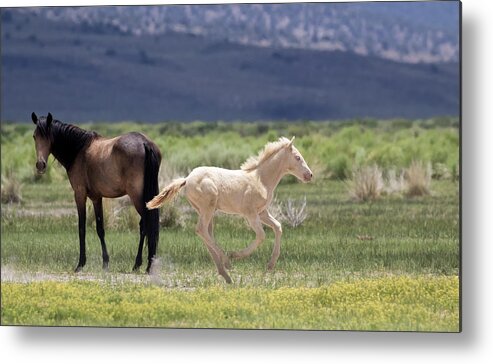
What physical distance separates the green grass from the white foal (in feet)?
1.38

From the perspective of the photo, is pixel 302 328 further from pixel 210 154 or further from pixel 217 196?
pixel 210 154

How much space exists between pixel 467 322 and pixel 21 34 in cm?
447

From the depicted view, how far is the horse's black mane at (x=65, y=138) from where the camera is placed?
14961 mm

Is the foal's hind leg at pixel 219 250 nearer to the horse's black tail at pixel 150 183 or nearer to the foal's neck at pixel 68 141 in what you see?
the horse's black tail at pixel 150 183

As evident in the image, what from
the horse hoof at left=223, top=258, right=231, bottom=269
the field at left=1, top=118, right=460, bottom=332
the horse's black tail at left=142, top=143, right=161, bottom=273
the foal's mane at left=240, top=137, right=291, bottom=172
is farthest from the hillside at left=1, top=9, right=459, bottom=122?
the horse hoof at left=223, top=258, right=231, bottom=269

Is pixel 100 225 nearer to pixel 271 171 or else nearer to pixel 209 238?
pixel 209 238

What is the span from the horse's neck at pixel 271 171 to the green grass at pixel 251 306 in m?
0.90

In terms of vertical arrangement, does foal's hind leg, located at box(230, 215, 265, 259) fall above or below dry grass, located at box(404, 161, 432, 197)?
below

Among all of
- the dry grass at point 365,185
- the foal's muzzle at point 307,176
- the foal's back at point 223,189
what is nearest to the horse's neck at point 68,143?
the foal's back at point 223,189

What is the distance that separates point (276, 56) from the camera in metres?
16.2

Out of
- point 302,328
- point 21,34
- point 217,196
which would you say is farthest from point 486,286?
point 21,34

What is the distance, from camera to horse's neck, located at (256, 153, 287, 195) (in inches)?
571

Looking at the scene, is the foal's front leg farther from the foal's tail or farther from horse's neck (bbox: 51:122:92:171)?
horse's neck (bbox: 51:122:92:171)

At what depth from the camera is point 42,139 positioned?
15.0 m
